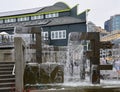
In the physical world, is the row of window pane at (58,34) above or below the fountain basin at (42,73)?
above

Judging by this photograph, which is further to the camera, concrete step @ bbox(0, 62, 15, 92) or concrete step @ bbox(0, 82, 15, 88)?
concrete step @ bbox(0, 82, 15, 88)

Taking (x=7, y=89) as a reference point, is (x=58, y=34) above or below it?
above

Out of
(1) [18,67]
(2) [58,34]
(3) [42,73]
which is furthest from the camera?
(2) [58,34]

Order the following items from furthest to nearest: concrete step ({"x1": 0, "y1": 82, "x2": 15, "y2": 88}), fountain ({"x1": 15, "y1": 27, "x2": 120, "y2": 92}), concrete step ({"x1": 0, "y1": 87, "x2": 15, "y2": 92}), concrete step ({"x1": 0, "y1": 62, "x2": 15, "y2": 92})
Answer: fountain ({"x1": 15, "y1": 27, "x2": 120, "y2": 92}) → concrete step ({"x1": 0, "y1": 82, "x2": 15, "y2": 88}) → concrete step ({"x1": 0, "y1": 62, "x2": 15, "y2": 92}) → concrete step ({"x1": 0, "y1": 87, "x2": 15, "y2": 92})

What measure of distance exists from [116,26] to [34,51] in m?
76.3

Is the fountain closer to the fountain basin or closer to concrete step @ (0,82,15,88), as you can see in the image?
the fountain basin

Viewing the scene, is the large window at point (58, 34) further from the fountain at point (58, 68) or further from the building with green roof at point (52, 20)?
the fountain at point (58, 68)

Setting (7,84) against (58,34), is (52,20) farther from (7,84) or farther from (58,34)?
(7,84)

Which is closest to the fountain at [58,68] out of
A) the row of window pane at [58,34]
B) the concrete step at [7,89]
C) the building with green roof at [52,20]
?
the concrete step at [7,89]

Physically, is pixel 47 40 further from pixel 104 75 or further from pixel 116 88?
pixel 116 88

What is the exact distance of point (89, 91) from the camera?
37.3ft

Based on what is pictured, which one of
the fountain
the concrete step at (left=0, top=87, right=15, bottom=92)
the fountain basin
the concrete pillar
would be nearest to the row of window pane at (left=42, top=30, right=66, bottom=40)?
the fountain

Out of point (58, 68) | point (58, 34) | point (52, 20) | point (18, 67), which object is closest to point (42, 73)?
point (58, 68)

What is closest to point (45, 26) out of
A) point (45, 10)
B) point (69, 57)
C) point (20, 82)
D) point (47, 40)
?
point (47, 40)
